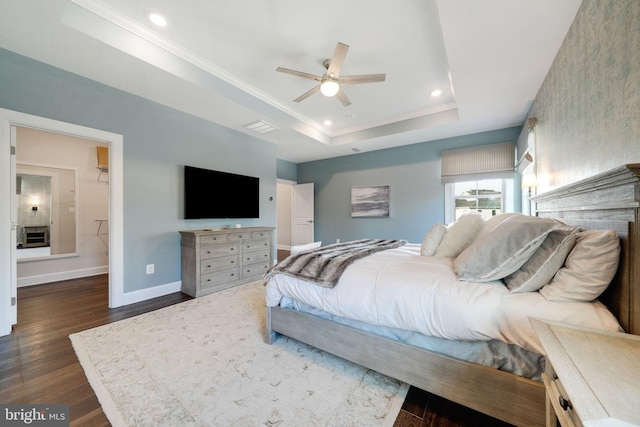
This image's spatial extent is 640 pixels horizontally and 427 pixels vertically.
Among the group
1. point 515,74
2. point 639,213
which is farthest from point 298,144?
point 639,213

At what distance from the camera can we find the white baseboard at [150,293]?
9.64ft

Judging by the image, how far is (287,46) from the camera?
96.4 inches

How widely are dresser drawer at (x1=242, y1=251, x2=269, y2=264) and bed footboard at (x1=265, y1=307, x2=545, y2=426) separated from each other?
7.24 ft

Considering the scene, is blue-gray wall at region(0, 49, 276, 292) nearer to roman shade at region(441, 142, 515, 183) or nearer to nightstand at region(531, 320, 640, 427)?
nightstand at region(531, 320, 640, 427)

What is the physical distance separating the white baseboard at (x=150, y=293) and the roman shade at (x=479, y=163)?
15.8 feet

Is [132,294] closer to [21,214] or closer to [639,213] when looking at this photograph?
[21,214]

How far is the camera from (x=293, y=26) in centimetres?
220

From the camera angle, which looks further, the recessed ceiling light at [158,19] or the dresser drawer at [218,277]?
the dresser drawer at [218,277]

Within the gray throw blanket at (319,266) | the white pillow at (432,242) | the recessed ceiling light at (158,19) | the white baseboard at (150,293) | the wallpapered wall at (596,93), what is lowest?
the white baseboard at (150,293)

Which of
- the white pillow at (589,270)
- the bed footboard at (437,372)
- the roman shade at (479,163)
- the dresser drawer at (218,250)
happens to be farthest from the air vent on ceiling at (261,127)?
the white pillow at (589,270)

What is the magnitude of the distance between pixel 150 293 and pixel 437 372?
3378 millimetres

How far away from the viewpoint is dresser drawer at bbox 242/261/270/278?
3.85m

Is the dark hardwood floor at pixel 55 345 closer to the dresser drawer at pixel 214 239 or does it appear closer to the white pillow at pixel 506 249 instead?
the dresser drawer at pixel 214 239

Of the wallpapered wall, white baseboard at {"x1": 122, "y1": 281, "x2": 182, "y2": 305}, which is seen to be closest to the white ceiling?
the wallpapered wall
